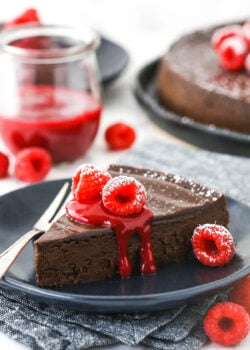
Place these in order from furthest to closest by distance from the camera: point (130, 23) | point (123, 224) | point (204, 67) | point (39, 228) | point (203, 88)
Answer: point (130, 23), point (204, 67), point (203, 88), point (39, 228), point (123, 224)

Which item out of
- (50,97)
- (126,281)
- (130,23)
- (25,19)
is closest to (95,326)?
(126,281)

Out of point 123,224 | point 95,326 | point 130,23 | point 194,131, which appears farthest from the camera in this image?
point 130,23

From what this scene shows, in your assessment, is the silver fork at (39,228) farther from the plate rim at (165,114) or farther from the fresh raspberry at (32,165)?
the plate rim at (165,114)

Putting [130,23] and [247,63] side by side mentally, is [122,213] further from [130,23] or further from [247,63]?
[130,23]

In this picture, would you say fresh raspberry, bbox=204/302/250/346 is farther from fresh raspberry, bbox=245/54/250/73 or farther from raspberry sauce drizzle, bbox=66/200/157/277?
fresh raspberry, bbox=245/54/250/73

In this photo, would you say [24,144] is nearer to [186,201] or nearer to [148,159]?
[148,159]

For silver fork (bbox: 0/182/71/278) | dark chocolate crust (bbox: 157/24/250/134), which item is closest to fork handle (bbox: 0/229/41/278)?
silver fork (bbox: 0/182/71/278)

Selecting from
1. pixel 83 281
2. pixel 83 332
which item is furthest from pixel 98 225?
pixel 83 332
